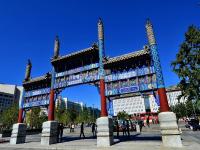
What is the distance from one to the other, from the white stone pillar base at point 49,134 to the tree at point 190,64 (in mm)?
16541

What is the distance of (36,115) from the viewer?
62.7 metres

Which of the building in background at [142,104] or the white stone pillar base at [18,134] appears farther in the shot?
the building in background at [142,104]

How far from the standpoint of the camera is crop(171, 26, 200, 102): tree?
21859 millimetres

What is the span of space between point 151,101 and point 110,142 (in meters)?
124

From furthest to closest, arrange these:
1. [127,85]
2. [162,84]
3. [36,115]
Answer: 1. [36,115]
2. [127,85]
3. [162,84]

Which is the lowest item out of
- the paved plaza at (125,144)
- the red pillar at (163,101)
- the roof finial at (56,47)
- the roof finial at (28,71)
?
the paved plaza at (125,144)

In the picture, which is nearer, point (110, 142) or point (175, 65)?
point (110, 142)

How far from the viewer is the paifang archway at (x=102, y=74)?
16453mm

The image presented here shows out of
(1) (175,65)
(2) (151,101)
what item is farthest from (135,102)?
(1) (175,65)

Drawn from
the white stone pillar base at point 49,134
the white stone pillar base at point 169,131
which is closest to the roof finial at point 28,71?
the white stone pillar base at point 49,134

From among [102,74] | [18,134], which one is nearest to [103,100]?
[102,74]

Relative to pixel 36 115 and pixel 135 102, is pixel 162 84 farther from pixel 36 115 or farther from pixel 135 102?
pixel 135 102

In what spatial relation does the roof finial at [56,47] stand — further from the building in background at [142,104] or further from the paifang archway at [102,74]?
the building in background at [142,104]

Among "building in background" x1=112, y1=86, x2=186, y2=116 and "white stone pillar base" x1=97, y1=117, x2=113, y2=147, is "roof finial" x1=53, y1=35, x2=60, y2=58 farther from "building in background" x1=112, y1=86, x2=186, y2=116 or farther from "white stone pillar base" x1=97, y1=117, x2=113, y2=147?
"building in background" x1=112, y1=86, x2=186, y2=116
